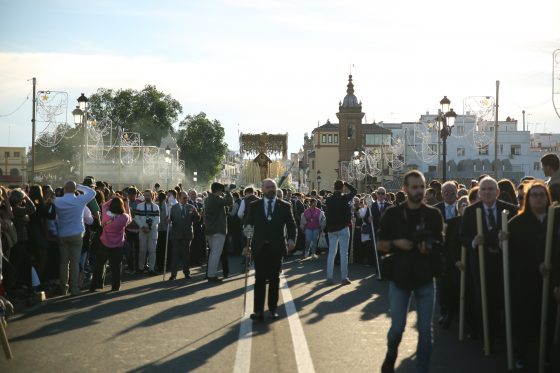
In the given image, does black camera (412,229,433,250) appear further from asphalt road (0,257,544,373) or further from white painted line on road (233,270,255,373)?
white painted line on road (233,270,255,373)

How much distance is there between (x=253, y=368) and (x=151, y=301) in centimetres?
555

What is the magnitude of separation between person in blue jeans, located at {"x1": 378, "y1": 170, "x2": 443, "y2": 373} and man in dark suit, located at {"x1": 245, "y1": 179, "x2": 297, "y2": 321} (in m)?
4.31

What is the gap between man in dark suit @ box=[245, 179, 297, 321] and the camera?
11.0 meters

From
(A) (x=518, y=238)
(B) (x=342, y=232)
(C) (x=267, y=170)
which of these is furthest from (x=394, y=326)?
(C) (x=267, y=170)

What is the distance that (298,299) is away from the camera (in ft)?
43.1

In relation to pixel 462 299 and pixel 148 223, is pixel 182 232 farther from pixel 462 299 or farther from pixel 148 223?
pixel 462 299

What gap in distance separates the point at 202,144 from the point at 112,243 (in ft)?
279

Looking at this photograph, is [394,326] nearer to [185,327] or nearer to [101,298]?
[185,327]

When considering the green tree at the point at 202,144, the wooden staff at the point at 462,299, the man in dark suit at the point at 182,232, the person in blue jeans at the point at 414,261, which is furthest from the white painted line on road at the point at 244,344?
the green tree at the point at 202,144

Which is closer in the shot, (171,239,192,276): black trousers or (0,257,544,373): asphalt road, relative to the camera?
(0,257,544,373): asphalt road

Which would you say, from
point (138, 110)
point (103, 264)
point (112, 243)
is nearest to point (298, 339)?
point (112, 243)

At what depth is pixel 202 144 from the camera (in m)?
99.2

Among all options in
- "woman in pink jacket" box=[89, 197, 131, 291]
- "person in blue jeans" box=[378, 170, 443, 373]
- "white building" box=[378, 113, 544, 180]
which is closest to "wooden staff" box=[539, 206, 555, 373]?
"person in blue jeans" box=[378, 170, 443, 373]

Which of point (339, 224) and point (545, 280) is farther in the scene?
point (339, 224)
